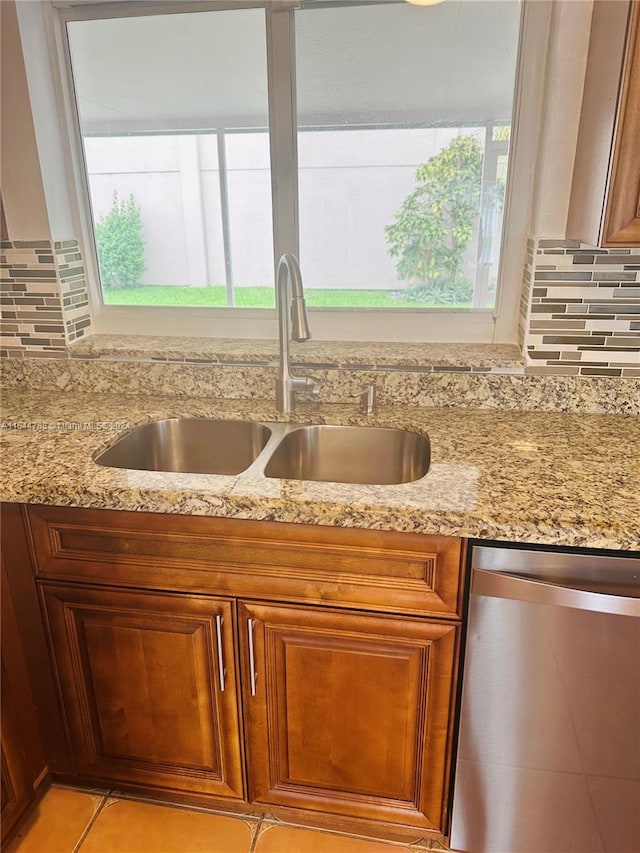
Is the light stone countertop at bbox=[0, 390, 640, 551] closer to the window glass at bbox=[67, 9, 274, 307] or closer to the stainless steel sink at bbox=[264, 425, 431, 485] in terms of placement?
the stainless steel sink at bbox=[264, 425, 431, 485]

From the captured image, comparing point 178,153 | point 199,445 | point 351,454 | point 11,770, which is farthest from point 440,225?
Result: point 11,770

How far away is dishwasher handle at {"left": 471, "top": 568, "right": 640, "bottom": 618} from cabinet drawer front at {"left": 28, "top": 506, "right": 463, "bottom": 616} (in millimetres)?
62

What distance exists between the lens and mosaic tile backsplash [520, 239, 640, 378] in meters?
1.52

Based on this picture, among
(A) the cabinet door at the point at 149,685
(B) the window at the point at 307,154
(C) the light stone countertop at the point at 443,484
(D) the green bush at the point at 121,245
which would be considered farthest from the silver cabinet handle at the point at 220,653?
(D) the green bush at the point at 121,245

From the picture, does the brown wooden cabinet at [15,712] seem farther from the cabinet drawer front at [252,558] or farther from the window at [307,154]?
the window at [307,154]

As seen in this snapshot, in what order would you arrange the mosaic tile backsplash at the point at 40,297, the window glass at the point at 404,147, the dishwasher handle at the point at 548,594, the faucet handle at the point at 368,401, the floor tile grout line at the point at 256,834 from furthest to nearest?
1. the mosaic tile backsplash at the point at 40,297
2. the faucet handle at the point at 368,401
3. the window glass at the point at 404,147
4. the floor tile grout line at the point at 256,834
5. the dishwasher handle at the point at 548,594

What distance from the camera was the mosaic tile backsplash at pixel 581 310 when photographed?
152cm

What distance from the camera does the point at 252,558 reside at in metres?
1.23

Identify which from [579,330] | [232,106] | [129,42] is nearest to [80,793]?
[579,330]

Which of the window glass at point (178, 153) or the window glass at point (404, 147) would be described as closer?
the window glass at point (404, 147)

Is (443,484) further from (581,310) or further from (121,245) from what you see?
(121,245)

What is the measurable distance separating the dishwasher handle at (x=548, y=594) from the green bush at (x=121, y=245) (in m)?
1.39

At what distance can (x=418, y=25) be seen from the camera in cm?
154

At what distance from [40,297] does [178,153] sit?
1.93ft
